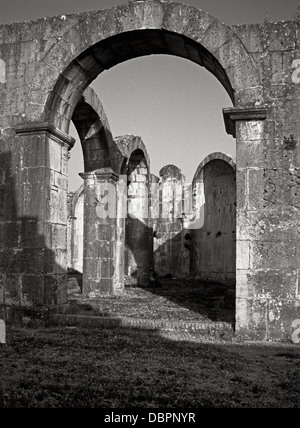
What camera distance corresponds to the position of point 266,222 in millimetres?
5922

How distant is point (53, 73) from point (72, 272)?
42.4 feet

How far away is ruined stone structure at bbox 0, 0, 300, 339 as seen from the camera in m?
5.88

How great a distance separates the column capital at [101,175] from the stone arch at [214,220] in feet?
20.3

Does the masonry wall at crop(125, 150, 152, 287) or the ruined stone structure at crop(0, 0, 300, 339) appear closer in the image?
the ruined stone structure at crop(0, 0, 300, 339)

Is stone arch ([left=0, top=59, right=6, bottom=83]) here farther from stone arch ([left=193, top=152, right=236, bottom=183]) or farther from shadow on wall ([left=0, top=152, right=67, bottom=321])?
stone arch ([left=193, top=152, right=236, bottom=183])

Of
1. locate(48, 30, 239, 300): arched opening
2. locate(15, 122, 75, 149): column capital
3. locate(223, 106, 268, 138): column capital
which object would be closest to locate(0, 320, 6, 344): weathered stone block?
locate(15, 122, 75, 149): column capital

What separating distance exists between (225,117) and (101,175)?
16.2 ft

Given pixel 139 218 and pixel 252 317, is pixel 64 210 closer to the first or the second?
pixel 252 317

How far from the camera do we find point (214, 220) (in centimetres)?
1691

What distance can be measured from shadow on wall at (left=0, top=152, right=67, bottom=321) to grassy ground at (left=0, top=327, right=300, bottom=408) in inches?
33.4

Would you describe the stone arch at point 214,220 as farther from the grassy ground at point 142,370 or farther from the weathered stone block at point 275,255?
the weathered stone block at point 275,255

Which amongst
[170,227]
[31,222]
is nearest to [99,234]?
[31,222]
